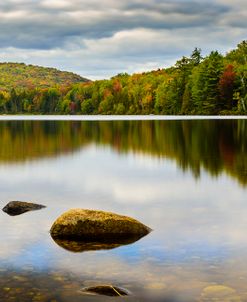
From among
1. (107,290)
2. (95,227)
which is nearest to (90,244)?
(95,227)

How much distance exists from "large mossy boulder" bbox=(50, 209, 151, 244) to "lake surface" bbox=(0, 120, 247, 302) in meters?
0.50

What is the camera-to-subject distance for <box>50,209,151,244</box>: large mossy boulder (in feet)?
51.9

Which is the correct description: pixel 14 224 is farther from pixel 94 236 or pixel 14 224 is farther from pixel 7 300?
pixel 7 300

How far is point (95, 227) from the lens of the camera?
16.0m

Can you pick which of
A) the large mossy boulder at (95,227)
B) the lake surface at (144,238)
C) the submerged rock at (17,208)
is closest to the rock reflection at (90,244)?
the large mossy boulder at (95,227)

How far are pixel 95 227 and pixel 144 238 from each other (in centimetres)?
146

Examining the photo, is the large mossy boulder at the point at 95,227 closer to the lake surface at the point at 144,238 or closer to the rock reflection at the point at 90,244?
the rock reflection at the point at 90,244

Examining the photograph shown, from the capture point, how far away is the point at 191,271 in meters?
12.5

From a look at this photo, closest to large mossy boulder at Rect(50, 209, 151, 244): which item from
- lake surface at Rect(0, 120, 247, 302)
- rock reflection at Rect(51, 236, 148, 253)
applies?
rock reflection at Rect(51, 236, 148, 253)

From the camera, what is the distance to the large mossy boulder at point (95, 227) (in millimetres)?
15820

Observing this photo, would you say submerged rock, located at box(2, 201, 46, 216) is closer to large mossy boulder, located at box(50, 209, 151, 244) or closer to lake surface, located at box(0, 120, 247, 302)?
lake surface, located at box(0, 120, 247, 302)

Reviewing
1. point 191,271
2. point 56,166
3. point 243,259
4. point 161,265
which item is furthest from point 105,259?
point 56,166

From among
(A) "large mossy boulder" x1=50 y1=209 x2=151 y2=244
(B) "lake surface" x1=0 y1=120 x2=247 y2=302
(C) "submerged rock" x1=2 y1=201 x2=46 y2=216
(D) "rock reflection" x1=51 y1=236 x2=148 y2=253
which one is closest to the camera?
(B) "lake surface" x1=0 y1=120 x2=247 y2=302

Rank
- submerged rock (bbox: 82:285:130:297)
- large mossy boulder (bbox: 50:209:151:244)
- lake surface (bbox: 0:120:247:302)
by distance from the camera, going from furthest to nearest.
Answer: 1. large mossy boulder (bbox: 50:209:151:244)
2. lake surface (bbox: 0:120:247:302)
3. submerged rock (bbox: 82:285:130:297)
